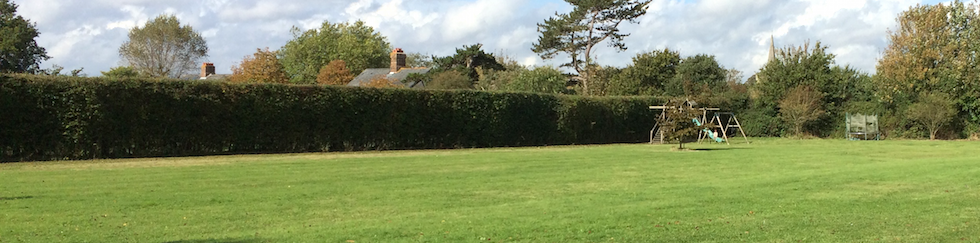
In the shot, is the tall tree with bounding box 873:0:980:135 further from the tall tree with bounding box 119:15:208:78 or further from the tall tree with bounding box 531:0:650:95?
the tall tree with bounding box 119:15:208:78

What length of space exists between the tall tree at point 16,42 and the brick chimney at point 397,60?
2526cm

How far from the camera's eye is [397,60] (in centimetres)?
5800

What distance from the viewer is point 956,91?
31.2 meters

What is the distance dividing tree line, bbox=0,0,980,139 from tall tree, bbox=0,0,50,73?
86 millimetres

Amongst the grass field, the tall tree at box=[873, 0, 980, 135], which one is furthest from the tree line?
the grass field

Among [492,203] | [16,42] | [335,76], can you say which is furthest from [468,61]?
[492,203]

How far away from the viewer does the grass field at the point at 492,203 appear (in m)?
6.60

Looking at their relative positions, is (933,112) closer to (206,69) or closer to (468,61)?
(468,61)

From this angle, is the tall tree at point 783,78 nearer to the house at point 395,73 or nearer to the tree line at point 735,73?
the tree line at point 735,73

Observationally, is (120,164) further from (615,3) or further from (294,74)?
(294,74)

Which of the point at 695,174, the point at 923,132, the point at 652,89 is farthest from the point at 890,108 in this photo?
the point at 695,174

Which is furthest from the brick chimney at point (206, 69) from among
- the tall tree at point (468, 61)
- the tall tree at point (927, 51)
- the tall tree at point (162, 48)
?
the tall tree at point (927, 51)

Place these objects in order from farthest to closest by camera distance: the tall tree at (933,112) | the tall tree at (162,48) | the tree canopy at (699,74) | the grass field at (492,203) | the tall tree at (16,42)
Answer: the tall tree at (162,48), the tall tree at (16,42), the tree canopy at (699,74), the tall tree at (933,112), the grass field at (492,203)

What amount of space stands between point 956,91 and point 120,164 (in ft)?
109
